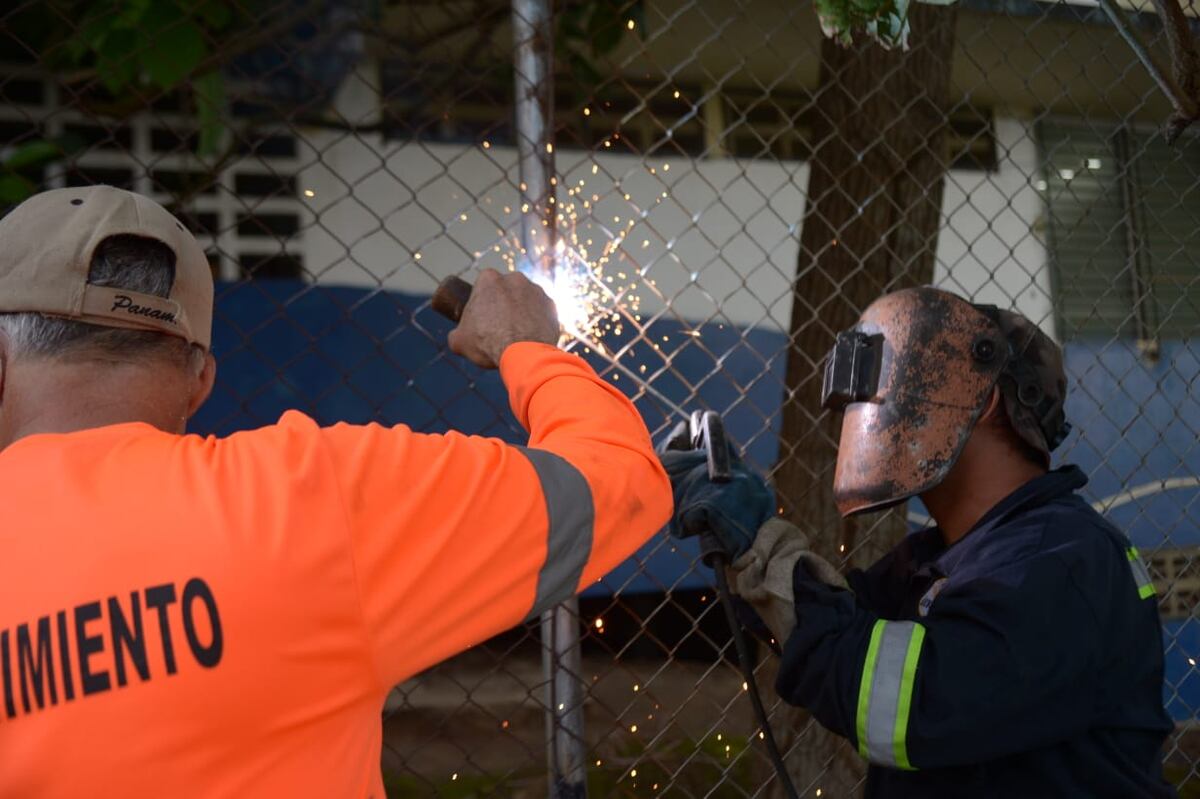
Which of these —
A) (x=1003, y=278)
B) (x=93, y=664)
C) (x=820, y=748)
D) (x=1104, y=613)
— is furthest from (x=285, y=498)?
(x=1003, y=278)

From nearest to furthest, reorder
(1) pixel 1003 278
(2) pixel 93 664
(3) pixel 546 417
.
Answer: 1. (2) pixel 93 664
2. (3) pixel 546 417
3. (1) pixel 1003 278

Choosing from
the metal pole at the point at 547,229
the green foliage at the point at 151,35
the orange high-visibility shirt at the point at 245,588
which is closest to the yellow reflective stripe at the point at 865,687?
the orange high-visibility shirt at the point at 245,588

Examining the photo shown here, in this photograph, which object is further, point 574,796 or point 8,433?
point 574,796

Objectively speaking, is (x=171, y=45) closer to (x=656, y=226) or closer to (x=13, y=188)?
(x=13, y=188)

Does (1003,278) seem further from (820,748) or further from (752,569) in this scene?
(752,569)

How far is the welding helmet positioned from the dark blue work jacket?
16cm

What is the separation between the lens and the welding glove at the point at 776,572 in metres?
1.89

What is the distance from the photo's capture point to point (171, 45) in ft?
9.96

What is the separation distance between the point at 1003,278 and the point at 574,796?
4756 mm

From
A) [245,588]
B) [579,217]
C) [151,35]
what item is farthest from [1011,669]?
[579,217]

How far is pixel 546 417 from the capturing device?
1.51m

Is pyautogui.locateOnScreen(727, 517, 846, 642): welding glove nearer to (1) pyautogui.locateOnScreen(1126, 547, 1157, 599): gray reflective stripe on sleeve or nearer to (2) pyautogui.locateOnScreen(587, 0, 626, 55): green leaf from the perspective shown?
(1) pyautogui.locateOnScreen(1126, 547, 1157, 599): gray reflective stripe on sleeve

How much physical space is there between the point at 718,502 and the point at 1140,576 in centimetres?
72

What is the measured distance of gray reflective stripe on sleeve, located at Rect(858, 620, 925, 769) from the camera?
167cm
